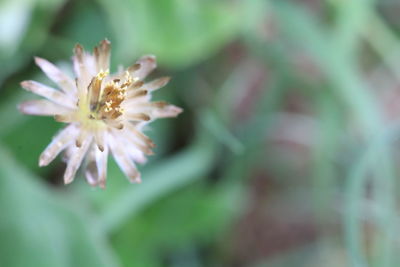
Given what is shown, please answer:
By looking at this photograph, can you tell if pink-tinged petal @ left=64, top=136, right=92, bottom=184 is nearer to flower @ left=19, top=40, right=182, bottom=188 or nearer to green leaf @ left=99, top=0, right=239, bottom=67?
flower @ left=19, top=40, right=182, bottom=188

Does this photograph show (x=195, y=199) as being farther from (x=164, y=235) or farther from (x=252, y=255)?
(x=252, y=255)

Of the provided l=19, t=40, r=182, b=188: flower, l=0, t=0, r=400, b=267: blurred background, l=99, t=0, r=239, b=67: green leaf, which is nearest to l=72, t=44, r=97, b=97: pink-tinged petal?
l=19, t=40, r=182, b=188: flower

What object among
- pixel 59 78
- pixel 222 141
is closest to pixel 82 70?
pixel 59 78

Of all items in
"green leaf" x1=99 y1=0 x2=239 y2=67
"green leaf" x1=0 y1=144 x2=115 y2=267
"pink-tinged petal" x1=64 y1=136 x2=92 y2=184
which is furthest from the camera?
"green leaf" x1=99 y1=0 x2=239 y2=67

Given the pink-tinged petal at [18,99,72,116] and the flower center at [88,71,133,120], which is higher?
the flower center at [88,71,133,120]

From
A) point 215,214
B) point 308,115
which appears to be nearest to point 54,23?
point 215,214

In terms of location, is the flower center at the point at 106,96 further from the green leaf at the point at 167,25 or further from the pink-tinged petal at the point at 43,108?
the green leaf at the point at 167,25
